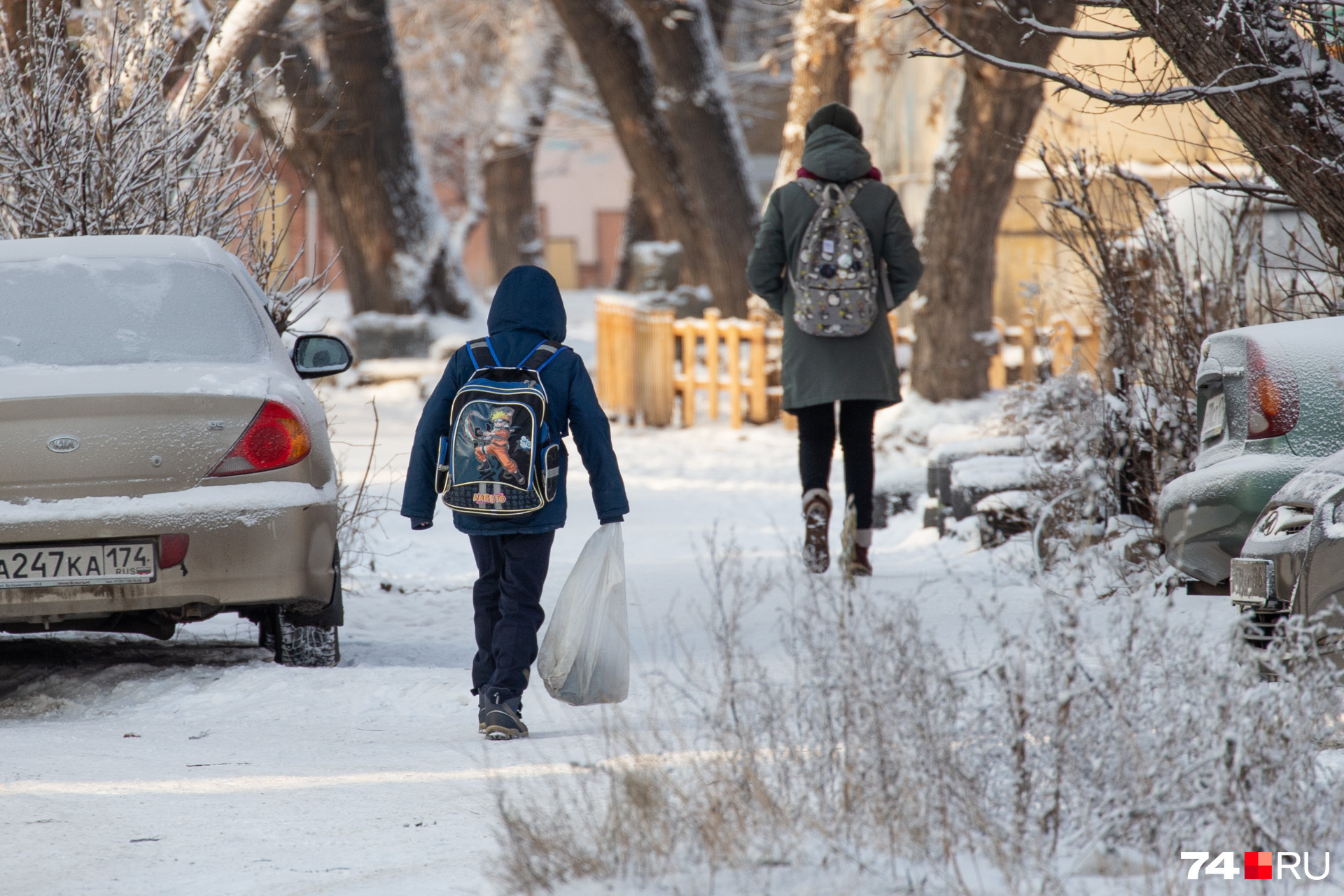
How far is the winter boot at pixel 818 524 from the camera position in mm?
6305

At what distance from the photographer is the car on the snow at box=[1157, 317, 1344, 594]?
4.46 meters

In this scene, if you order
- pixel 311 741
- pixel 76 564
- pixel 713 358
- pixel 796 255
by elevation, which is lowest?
pixel 311 741

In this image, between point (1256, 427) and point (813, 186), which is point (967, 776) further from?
point (813, 186)

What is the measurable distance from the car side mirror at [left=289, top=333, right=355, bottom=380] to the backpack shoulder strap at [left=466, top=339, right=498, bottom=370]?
1173 mm

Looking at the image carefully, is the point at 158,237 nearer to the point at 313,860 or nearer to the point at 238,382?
the point at 238,382

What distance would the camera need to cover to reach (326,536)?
4.88 metres

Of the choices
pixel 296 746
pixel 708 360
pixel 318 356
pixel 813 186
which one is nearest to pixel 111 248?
pixel 318 356

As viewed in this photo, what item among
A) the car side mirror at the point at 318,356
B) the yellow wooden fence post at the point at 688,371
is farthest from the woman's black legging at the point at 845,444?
the yellow wooden fence post at the point at 688,371

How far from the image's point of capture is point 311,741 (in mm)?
4297

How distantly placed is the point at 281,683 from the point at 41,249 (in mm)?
1704

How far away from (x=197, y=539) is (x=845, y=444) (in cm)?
285

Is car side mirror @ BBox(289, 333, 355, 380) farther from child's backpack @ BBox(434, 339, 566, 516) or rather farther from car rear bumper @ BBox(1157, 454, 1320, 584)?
car rear bumper @ BBox(1157, 454, 1320, 584)

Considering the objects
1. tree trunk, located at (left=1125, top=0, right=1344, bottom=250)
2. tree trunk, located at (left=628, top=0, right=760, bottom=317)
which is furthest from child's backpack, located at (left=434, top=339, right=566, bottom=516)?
tree trunk, located at (left=628, top=0, right=760, bottom=317)

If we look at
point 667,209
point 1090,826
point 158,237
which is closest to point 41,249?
point 158,237
